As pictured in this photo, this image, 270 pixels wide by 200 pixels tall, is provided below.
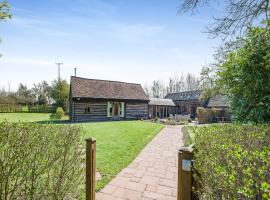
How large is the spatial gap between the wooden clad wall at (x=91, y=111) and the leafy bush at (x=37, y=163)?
1823 cm

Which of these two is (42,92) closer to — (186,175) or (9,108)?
(9,108)

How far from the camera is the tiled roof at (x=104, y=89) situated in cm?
2150

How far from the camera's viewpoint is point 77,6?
702cm

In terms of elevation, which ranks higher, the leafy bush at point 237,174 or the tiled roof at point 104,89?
the tiled roof at point 104,89

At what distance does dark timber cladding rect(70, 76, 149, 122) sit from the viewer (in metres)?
21.0

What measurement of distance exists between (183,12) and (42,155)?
6208 millimetres

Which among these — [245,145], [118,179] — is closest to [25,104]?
[118,179]

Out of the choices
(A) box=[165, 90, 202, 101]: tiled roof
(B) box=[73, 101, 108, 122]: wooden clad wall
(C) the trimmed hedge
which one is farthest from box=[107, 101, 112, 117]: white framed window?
(C) the trimmed hedge

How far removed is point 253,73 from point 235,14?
7.32 feet

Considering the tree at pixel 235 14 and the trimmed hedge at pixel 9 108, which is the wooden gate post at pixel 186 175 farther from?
the trimmed hedge at pixel 9 108

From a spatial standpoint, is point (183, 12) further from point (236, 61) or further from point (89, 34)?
point (89, 34)

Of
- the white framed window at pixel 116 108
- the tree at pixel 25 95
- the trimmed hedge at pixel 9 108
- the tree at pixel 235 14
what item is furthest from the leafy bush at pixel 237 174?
the tree at pixel 25 95

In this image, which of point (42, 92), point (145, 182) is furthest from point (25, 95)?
point (145, 182)

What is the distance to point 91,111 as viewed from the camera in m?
22.0
